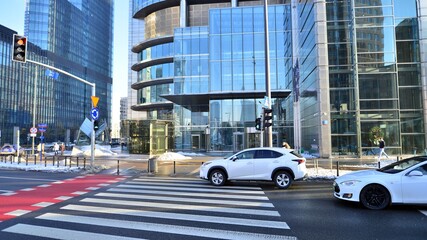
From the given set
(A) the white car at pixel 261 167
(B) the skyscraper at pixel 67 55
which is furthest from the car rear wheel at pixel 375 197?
(B) the skyscraper at pixel 67 55

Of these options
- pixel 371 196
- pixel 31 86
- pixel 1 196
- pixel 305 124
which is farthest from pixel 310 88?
pixel 31 86

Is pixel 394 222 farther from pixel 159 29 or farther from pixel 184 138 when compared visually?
pixel 159 29

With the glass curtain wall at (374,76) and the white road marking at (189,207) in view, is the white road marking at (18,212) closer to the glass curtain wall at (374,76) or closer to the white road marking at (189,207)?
the white road marking at (189,207)

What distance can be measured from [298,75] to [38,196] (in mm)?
27665

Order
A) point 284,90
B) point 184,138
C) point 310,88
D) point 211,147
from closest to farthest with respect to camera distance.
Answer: point 310,88
point 284,90
point 211,147
point 184,138

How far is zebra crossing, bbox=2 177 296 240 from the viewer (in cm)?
600

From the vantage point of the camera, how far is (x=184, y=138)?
48406 millimetres

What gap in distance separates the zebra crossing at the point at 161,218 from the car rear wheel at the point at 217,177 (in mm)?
2174

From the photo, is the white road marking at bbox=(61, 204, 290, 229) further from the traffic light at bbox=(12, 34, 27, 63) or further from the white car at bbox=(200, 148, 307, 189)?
the traffic light at bbox=(12, 34, 27, 63)

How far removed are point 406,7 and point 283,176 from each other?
2699 cm

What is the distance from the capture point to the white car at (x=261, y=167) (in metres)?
12.1

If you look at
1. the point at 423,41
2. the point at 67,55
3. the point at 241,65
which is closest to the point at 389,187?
the point at 423,41

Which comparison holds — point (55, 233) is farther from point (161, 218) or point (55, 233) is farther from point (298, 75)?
point (298, 75)

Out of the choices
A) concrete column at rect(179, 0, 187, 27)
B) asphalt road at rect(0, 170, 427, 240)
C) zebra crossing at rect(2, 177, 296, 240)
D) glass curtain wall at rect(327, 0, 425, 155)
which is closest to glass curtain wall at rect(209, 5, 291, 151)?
glass curtain wall at rect(327, 0, 425, 155)
